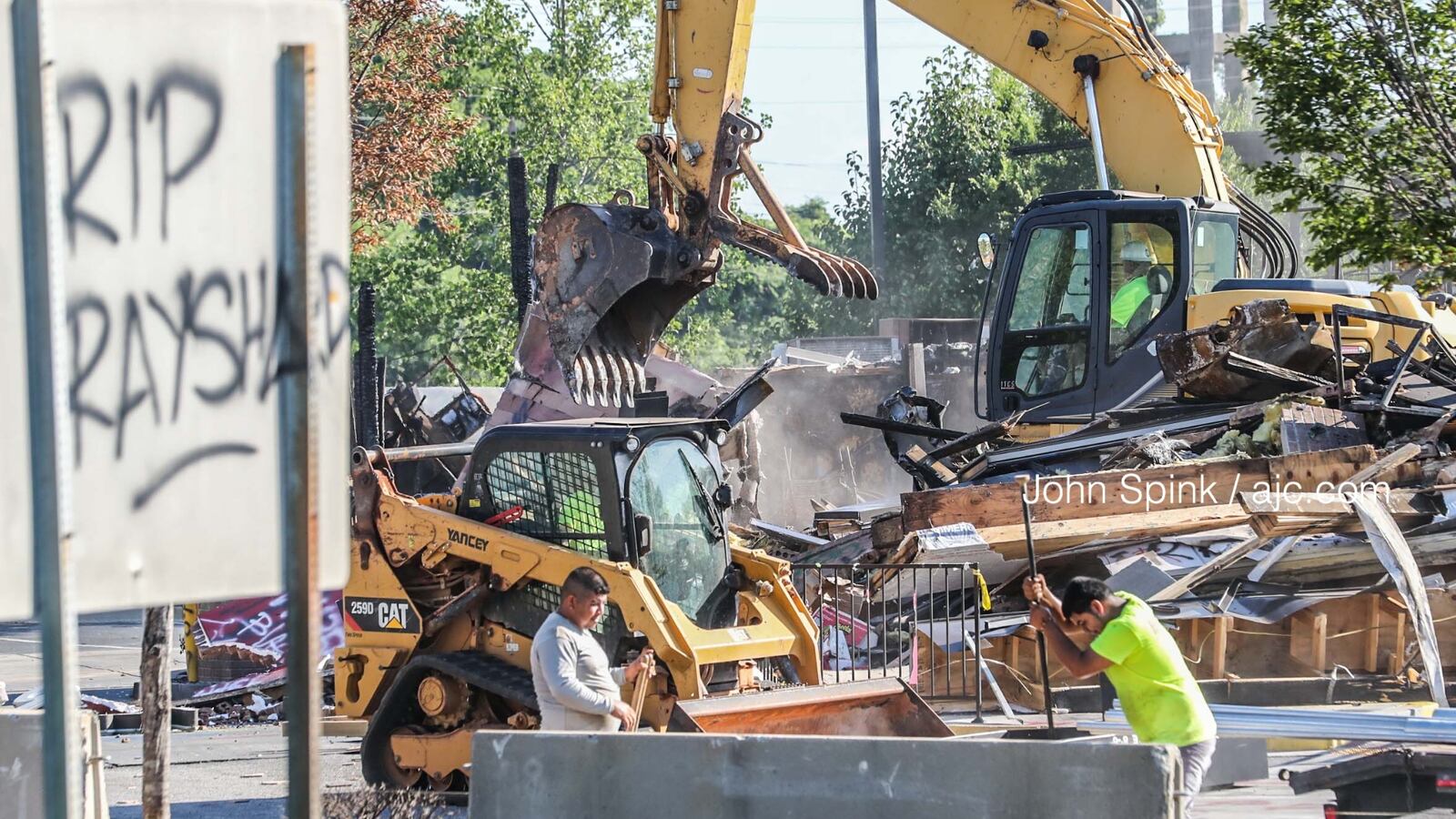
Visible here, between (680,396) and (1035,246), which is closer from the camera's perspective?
(1035,246)

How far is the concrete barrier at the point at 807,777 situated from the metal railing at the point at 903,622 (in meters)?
5.08

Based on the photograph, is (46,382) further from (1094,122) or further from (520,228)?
(520,228)

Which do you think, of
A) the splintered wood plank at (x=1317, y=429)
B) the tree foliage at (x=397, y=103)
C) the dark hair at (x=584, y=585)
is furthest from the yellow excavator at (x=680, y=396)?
the tree foliage at (x=397, y=103)

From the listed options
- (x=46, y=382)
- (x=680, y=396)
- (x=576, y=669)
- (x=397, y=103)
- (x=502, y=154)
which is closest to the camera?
(x=46, y=382)

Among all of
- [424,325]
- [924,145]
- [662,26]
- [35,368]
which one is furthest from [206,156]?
[924,145]

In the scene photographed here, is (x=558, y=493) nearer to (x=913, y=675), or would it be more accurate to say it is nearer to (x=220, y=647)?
(x=913, y=675)

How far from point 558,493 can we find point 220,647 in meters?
6.37

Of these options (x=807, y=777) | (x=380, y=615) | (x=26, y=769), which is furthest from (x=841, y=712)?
(x=26, y=769)

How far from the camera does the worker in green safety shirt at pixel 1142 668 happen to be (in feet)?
20.7

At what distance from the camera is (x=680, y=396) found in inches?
870

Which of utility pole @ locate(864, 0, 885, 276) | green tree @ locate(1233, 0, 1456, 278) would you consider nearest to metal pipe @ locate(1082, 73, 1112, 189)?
green tree @ locate(1233, 0, 1456, 278)

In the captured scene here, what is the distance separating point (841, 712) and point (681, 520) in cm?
162

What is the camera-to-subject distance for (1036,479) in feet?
41.3

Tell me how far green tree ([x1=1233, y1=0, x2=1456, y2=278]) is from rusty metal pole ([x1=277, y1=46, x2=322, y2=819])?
10.2 meters
